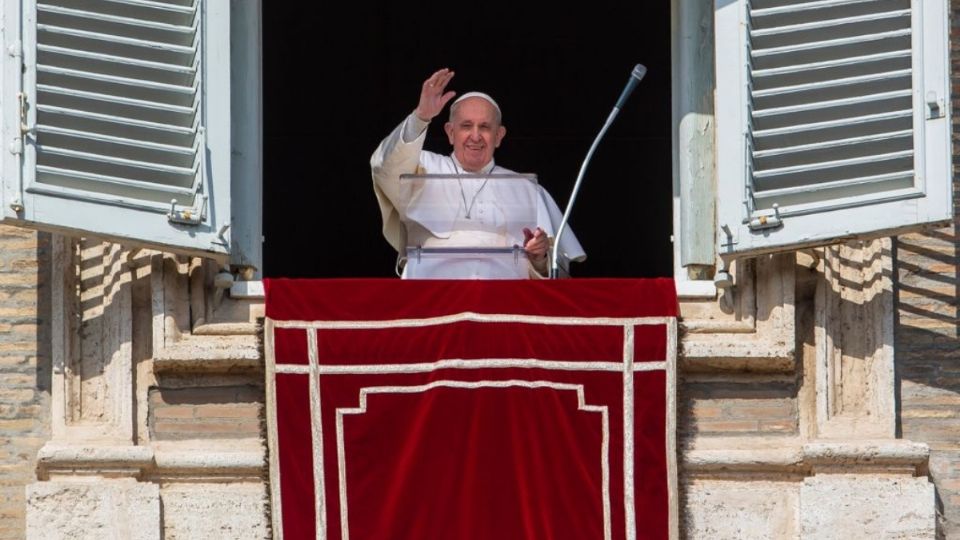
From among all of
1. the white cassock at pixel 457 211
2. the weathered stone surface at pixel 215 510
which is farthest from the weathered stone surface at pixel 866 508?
the weathered stone surface at pixel 215 510

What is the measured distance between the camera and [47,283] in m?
10.9

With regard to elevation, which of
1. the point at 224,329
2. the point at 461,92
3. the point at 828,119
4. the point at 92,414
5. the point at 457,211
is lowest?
the point at 92,414

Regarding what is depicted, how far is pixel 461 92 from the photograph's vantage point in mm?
14570

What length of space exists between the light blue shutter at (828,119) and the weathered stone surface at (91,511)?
199cm

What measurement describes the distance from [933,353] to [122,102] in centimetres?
273

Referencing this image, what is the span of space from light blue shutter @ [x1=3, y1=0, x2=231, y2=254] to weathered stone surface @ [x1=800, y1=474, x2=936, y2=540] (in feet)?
6.59

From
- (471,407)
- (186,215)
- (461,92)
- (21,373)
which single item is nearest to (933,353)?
(471,407)

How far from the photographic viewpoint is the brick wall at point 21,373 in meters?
10.7

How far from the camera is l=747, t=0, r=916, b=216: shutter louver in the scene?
10.4m

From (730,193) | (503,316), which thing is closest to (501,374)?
(503,316)

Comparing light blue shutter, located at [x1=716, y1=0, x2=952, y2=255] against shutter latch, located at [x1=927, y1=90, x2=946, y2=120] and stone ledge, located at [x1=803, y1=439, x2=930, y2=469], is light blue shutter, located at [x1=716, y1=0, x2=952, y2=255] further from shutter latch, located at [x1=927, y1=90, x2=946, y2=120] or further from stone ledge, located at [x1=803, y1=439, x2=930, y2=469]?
stone ledge, located at [x1=803, y1=439, x2=930, y2=469]

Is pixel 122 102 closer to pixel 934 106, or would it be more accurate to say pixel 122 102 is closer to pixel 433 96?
pixel 433 96

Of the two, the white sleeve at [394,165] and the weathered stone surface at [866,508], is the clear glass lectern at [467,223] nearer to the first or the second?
the white sleeve at [394,165]

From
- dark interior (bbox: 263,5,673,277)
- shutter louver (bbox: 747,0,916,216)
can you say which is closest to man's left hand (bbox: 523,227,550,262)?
shutter louver (bbox: 747,0,916,216)
